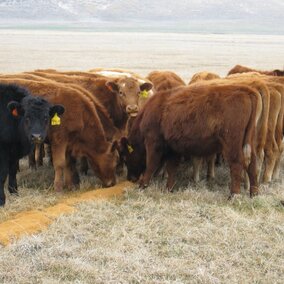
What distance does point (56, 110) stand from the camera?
7.98 m

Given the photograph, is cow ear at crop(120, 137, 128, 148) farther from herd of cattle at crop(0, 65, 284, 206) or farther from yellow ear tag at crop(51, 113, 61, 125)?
yellow ear tag at crop(51, 113, 61, 125)

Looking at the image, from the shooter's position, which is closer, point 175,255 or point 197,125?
point 175,255

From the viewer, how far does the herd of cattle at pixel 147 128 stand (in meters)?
8.04

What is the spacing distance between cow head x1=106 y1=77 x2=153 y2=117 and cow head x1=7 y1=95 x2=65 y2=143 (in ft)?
7.22

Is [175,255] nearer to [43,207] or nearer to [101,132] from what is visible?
[43,207]

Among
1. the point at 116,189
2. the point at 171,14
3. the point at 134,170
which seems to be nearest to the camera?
the point at 116,189

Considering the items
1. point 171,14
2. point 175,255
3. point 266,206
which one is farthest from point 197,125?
point 171,14

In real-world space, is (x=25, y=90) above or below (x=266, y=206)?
above

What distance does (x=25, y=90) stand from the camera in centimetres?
827

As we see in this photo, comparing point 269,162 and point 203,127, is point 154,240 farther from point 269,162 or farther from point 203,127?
point 269,162

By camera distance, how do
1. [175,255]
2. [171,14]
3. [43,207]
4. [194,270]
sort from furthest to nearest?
[171,14]
[43,207]
[175,255]
[194,270]

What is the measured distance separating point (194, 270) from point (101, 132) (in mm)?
3787

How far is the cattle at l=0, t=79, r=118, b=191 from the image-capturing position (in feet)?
28.4

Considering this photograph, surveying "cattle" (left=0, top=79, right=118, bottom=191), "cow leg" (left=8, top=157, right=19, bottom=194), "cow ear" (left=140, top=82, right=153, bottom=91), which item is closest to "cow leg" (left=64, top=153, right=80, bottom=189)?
Result: "cattle" (left=0, top=79, right=118, bottom=191)
